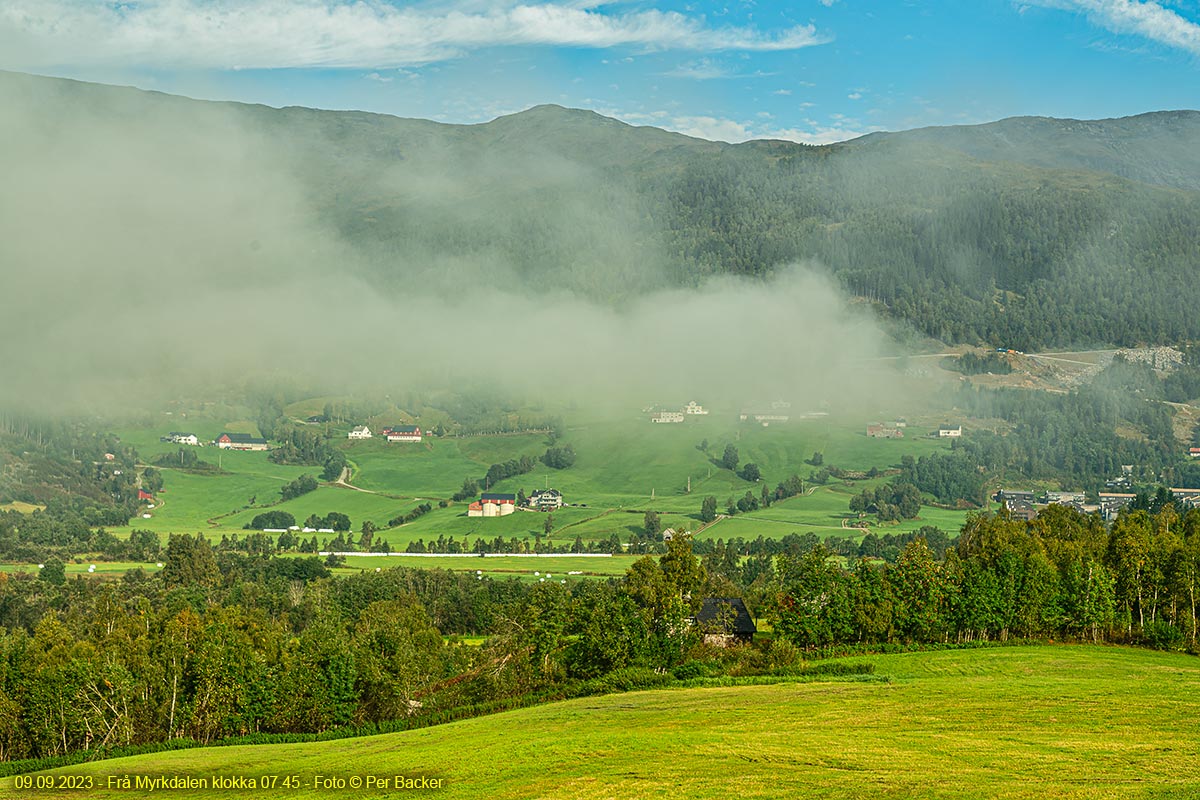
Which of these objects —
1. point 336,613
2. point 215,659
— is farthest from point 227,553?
point 215,659

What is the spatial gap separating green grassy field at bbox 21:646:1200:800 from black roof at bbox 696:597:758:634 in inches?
726

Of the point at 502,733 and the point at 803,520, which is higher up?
the point at 502,733

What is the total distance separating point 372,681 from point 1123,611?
56.4 m

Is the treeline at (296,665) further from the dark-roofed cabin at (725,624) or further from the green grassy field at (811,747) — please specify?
the green grassy field at (811,747)

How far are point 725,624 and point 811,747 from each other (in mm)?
39526

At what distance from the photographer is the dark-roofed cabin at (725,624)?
276ft

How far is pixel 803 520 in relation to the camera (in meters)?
197

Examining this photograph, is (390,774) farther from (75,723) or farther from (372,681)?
(75,723)

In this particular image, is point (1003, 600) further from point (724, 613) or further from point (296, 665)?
point (296, 665)

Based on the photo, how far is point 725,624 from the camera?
279ft

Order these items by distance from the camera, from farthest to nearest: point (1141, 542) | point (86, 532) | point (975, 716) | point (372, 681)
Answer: point (86, 532) → point (1141, 542) → point (372, 681) → point (975, 716)

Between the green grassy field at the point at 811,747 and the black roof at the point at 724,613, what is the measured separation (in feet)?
60.5

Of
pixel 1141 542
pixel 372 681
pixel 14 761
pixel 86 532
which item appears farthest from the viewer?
pixel 86 532

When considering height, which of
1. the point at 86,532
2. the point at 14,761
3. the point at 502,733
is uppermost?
the point at 502,733
